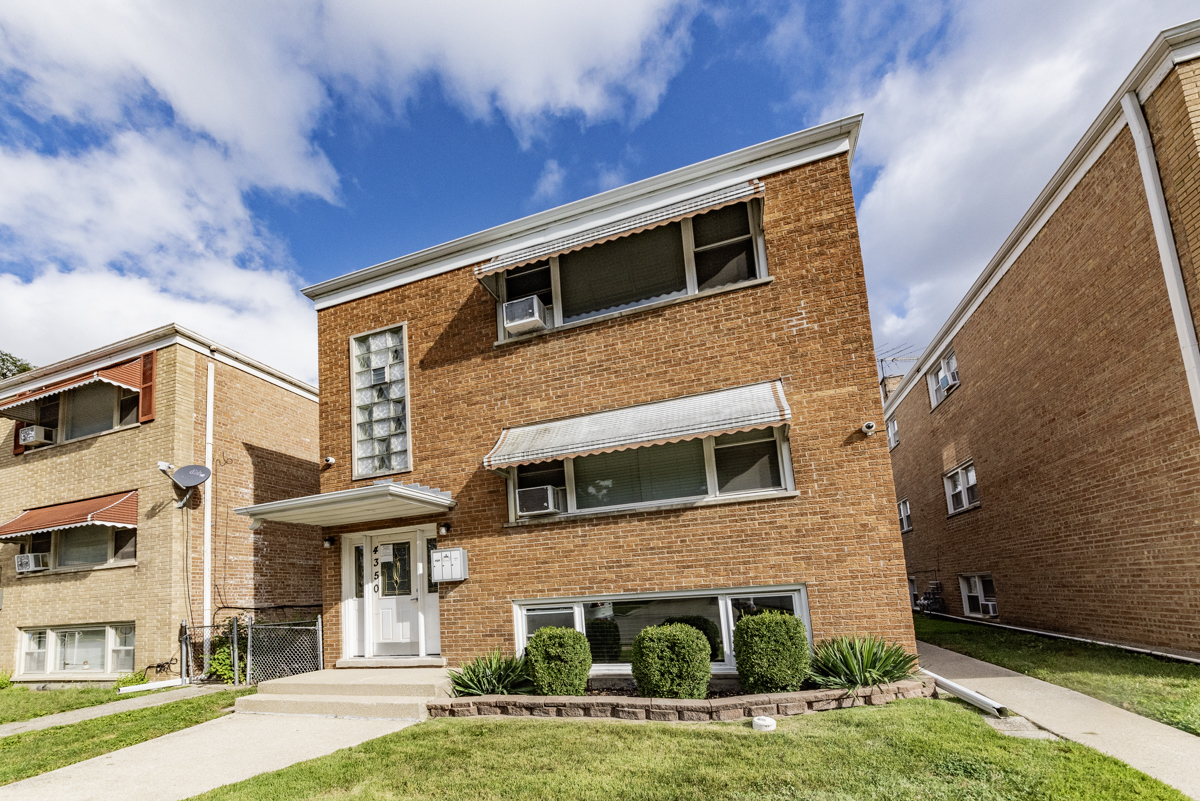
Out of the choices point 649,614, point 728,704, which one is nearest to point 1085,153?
point 649,614

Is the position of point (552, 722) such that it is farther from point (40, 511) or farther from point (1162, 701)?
point (40, 511)

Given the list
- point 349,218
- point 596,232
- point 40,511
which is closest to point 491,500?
point 596,232

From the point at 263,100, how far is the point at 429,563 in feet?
28.3

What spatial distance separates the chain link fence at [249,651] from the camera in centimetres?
1209

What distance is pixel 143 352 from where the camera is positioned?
1528 cm

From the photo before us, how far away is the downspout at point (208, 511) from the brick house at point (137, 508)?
0.03 metres

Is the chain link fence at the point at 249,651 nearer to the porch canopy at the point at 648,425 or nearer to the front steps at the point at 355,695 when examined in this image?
the front steps at the point at 355,695

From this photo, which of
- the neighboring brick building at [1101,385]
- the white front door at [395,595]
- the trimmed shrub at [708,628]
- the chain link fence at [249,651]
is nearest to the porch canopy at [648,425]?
the trimmed shrub at [708,628]

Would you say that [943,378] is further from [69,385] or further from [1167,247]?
[69,385]

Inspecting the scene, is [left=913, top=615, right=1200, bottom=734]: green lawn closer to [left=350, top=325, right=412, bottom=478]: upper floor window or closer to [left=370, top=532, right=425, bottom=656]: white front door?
[left=370, top=532, right=425, bottom=656]: white front door

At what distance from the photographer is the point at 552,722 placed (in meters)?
7.84

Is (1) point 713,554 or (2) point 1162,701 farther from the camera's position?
(1) point 713,554

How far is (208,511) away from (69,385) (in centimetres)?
455

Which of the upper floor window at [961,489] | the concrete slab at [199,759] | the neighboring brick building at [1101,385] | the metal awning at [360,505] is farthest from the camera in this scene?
the upper floor window at [961,489]
